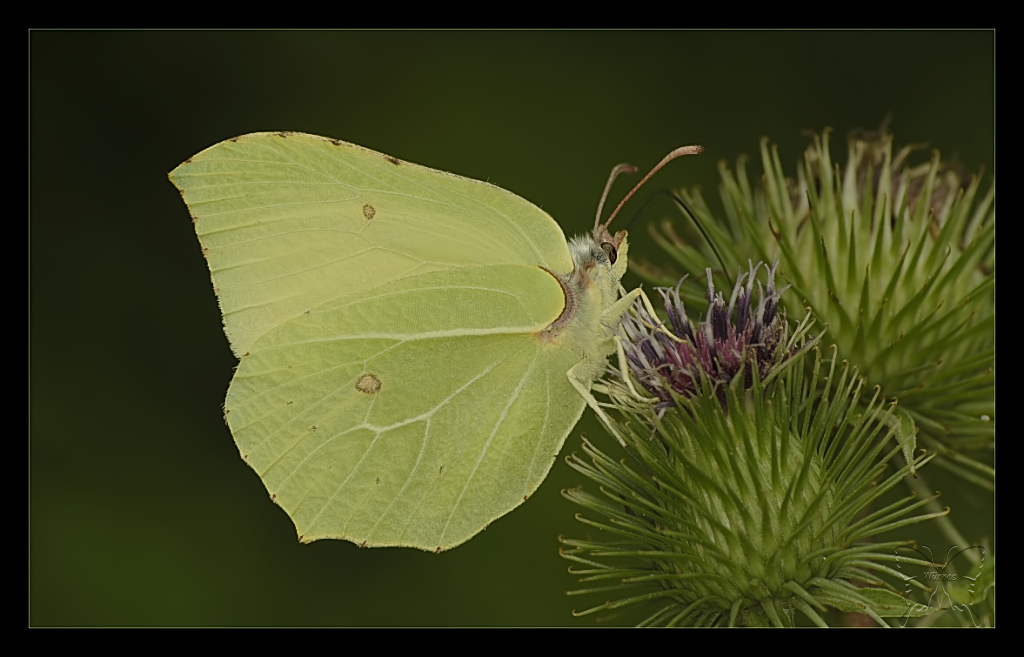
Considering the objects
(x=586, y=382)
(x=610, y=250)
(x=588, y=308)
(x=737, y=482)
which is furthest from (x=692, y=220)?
(x=737, y=482)

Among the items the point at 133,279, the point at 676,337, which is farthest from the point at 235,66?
the point at 676,337

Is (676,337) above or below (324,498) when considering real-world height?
above

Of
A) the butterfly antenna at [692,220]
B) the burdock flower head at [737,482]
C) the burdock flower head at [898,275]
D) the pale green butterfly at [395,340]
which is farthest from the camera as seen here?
the butterfly antenna at [692,220]

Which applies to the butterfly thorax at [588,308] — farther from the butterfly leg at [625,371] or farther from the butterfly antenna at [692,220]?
the butterfly antenna at [692,220]

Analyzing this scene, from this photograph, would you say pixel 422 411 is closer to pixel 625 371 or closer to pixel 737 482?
pixel 625 371

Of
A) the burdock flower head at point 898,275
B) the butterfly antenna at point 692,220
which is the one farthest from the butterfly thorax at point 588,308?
the burdock flower head at point 898,275

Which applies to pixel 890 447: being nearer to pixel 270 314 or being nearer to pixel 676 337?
pixel 676 337
